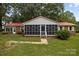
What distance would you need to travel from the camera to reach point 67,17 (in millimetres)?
9500

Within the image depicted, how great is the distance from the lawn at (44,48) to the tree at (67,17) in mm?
192

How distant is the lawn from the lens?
30.9 feet

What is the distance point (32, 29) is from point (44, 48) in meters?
0.27

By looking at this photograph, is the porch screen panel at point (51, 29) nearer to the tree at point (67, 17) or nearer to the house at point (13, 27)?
the tree at point (67, 17)

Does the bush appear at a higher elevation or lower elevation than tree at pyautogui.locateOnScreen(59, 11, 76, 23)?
lower

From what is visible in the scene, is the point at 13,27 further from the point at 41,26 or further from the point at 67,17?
the point at 67,17

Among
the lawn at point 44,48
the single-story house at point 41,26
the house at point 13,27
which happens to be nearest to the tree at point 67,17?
the single-story house at point 41,26

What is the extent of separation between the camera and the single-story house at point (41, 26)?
946 centimetres

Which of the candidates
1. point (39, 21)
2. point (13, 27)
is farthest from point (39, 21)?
point (13, 27)

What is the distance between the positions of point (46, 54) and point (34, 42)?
21cm

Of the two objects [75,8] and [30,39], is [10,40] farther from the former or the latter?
[75,8]

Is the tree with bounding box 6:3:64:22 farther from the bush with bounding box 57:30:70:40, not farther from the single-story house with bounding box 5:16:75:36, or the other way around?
the bush with bounding box 57:30:70:40

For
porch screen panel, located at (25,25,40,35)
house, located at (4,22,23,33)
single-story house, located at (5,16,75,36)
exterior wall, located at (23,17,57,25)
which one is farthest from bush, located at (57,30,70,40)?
house, located at (4,22,23,33)

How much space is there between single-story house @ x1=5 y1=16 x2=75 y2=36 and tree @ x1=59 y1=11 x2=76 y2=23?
50mm
